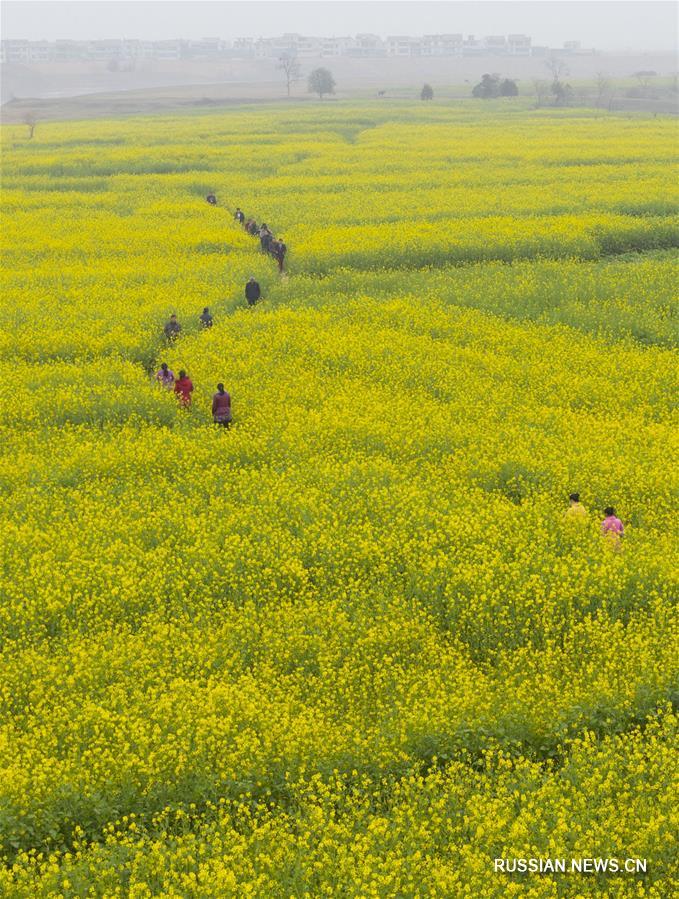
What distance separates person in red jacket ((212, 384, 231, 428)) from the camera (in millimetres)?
17328

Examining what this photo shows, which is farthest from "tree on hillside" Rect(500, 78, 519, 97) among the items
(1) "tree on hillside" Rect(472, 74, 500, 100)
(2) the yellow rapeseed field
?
(2) the yellow rapeseed field

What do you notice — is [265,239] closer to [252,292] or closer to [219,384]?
[252,292]

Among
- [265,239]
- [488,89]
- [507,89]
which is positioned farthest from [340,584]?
[507,89]

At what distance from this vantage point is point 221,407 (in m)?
17.4

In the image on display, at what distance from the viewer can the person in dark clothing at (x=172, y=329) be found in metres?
23.4

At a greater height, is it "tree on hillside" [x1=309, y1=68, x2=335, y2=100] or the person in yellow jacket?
"tree on hillside" [x1=309, y1=68, x2=335, y2=100]

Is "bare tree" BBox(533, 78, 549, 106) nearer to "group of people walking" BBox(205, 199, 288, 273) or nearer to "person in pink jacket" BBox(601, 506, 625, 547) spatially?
"group of people walking" BBox(205, 199, 288, 273)

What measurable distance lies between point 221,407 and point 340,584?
683 centimetres

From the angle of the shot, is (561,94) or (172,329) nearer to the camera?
(172,329)

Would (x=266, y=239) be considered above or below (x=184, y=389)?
above

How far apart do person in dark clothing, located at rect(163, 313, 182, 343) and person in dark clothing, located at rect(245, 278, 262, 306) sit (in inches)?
147

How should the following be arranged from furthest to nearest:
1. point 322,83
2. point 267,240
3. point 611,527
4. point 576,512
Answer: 1. point 322,83
2. point 267,240
3. point 576,512
4. point 611,527

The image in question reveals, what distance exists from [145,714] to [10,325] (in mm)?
18085

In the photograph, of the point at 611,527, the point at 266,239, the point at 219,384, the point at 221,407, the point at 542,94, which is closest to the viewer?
the point at 611,527
